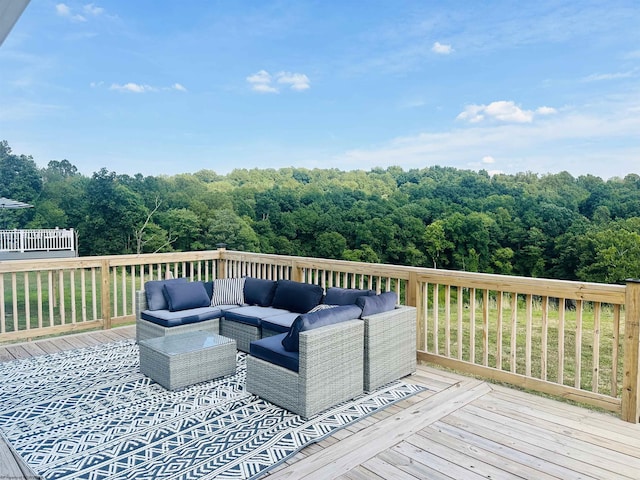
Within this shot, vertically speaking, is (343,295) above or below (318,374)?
above

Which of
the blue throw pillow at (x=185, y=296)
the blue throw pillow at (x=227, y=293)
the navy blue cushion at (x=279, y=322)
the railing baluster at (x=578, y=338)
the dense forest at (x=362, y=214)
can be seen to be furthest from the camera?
the dense forest at (x=362, y=214)

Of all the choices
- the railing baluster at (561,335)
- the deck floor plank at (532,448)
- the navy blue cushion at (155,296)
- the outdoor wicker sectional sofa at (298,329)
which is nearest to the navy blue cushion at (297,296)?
the outdoor wicker sectional sofa at (298,329)

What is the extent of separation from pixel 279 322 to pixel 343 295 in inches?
27.6

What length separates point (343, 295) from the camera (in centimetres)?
418

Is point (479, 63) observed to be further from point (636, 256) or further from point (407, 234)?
point (636, 256)

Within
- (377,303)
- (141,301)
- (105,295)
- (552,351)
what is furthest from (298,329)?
(552,351)

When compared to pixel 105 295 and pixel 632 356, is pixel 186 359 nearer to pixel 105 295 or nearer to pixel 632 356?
pixel 105 295

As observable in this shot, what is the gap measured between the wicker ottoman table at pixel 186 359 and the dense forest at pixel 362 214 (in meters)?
12.1

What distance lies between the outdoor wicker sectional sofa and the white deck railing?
11.3 meters

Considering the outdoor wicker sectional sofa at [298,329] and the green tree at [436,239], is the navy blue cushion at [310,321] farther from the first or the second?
the green tree at [436,239]

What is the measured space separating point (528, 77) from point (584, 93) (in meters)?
2.20

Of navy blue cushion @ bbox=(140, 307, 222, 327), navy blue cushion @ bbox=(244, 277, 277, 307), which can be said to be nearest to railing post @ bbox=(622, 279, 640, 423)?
navy blue cushion @ bbox=(244, 277, 277, 307)

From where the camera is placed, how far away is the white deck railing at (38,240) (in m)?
13.2

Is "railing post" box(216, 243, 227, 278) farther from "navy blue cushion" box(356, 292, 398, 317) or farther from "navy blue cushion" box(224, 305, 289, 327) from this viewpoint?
"navy blue cushion" box(356, 292, 398, 317)
